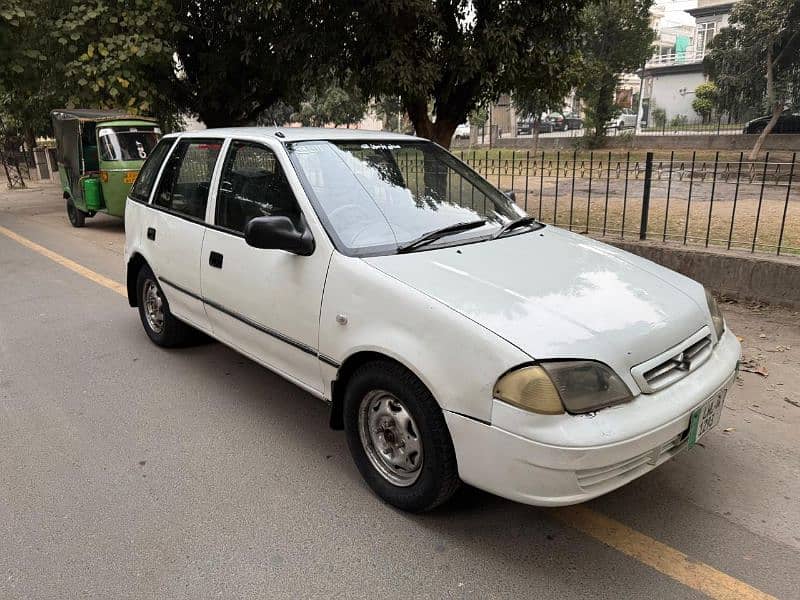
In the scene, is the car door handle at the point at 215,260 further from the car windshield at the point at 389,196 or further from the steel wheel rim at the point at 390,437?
the steel wheel rim at the point at 390,437

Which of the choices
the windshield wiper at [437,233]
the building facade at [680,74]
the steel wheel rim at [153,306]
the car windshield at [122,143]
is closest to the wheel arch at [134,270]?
the steel wheel rim at [153,306]

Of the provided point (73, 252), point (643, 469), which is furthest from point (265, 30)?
point (643, 469)

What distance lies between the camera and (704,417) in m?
2.65

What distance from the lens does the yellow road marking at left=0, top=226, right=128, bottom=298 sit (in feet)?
23.2

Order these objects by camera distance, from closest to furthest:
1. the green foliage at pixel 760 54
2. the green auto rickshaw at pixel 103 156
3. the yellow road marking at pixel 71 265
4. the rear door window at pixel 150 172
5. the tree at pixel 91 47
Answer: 1. the rear door window at pixel 150 172
2. the yellow road marking at pixel 71 265
3. the green auto rickshaw at pixel 103 156
4. the tree at pixel 91 47
5. the green foliage at pixel 760 54

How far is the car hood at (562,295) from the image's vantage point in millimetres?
2416

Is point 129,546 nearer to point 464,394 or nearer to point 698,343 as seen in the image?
point 464,394

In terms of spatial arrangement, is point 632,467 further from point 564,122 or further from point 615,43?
point 564,122

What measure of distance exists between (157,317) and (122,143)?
751cm

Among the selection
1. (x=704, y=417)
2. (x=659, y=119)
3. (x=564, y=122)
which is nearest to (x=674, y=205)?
(x=704, y=417)

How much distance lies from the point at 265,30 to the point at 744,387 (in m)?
9.34

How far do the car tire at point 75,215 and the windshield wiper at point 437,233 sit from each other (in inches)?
414

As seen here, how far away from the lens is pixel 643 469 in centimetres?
246

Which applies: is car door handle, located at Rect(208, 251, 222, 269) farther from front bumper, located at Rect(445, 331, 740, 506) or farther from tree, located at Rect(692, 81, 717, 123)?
tree, located at Rect(692, 81, 717, 123)
